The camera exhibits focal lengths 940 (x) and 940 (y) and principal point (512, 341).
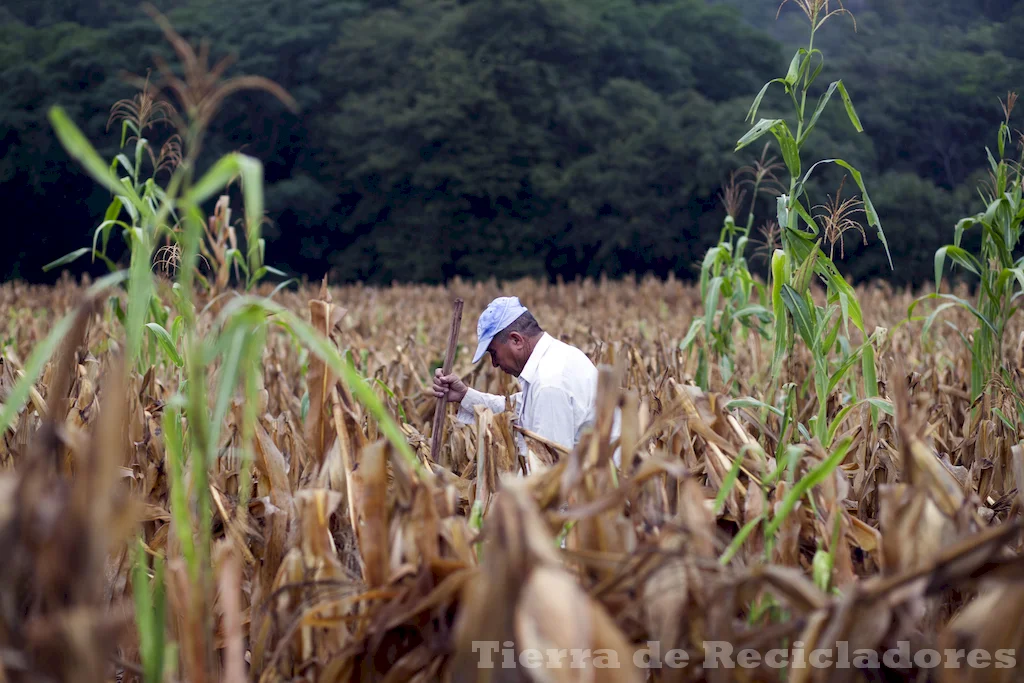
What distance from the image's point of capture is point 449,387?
10.5ft

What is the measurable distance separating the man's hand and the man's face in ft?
0.54

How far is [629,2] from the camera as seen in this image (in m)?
29.3

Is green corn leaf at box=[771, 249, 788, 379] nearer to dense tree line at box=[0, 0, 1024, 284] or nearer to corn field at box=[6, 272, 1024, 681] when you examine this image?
corn field at box=[6, 272, 1024, 681]

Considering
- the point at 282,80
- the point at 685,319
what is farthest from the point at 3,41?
the point at 685,319

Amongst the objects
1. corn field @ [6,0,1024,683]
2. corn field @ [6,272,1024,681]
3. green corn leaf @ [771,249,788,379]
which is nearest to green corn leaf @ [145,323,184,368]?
corn field @ [6,0,1024,683]

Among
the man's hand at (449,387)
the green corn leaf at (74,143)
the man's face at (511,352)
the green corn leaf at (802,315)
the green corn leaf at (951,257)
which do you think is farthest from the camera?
the man's face at (511,352)

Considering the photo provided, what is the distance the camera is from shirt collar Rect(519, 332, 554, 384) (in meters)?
3.12

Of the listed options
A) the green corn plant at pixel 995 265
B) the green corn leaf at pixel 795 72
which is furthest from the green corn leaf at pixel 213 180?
the green corn plant at pixel 995 265

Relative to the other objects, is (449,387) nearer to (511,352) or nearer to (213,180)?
(511,352)

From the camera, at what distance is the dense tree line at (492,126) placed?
23.6 metres

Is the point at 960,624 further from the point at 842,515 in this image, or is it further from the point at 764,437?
the point at 764,437

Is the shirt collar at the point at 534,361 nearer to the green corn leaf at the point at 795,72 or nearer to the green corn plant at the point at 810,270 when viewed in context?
the green corn plant at the point at 810,270

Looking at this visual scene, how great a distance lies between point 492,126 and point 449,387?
Answer: 23.1 m

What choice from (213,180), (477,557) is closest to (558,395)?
(477,557)
